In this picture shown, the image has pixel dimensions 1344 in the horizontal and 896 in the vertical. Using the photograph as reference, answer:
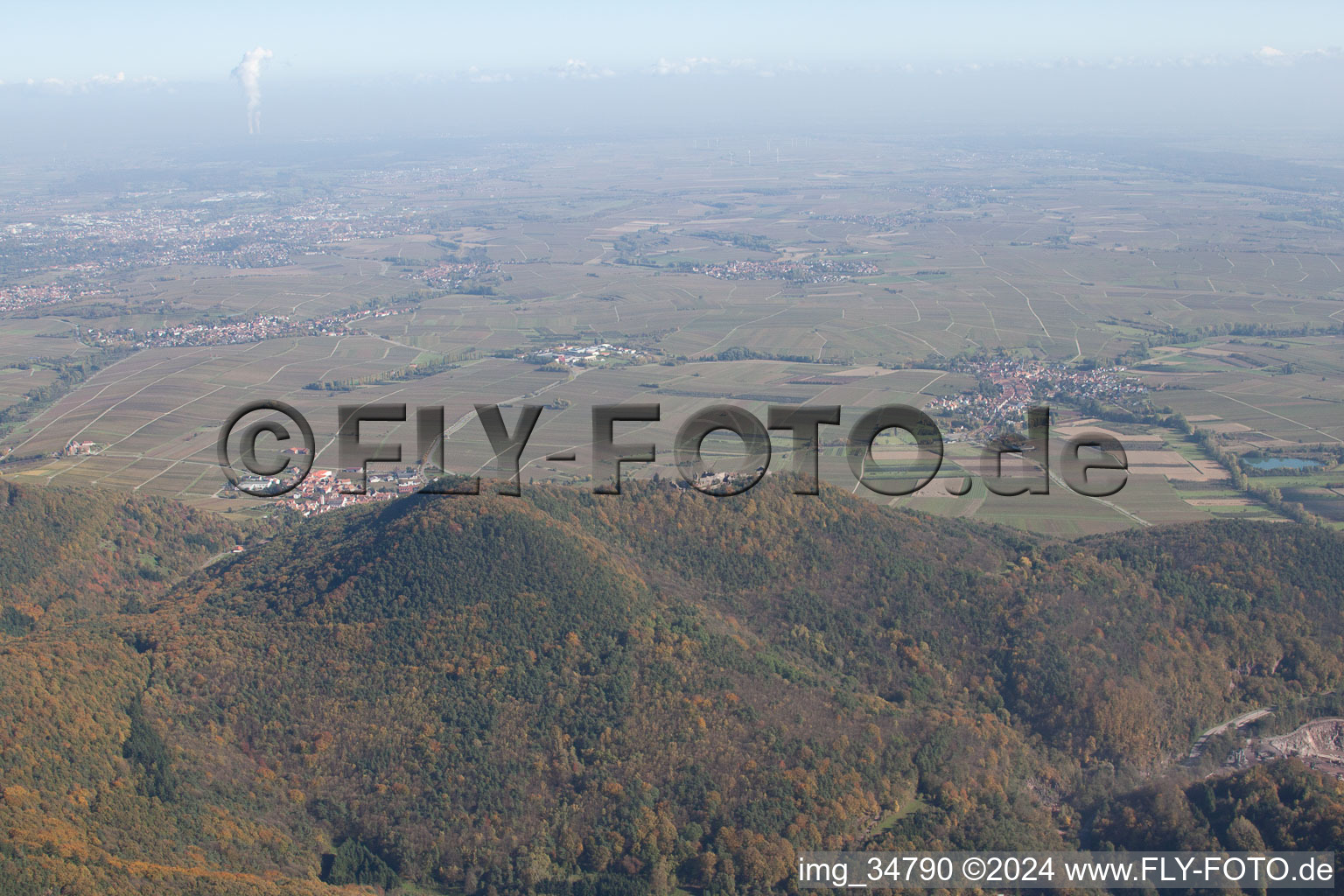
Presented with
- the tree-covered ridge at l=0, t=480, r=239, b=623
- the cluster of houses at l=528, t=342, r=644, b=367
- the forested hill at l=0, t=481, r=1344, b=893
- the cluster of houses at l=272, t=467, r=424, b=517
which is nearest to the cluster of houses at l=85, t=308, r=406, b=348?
the cluster of houses at l=528, t=342, r=644, b=367

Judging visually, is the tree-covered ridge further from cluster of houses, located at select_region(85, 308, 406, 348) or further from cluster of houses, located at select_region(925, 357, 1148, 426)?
cluster of houses, located at select_region(85, 308, 406, 348)

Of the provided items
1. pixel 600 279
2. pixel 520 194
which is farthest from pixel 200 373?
pixel 520 194

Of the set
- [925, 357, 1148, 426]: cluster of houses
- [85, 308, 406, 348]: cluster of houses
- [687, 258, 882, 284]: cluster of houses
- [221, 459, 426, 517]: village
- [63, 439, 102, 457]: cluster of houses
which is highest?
[687, 258, 882, 284]: cluster of houses

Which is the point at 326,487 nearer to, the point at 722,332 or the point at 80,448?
the point at 80,448

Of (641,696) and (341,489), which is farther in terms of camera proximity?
(341,489)

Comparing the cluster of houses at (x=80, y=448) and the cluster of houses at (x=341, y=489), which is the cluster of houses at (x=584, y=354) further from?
the cluster of houses at (x=80, y=448)

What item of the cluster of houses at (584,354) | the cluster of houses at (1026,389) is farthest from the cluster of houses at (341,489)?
the cluster of houses at (1026,389)

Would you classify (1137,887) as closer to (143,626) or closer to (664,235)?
(143,626)

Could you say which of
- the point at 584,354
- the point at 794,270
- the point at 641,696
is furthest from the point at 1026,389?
the point at 641,696
